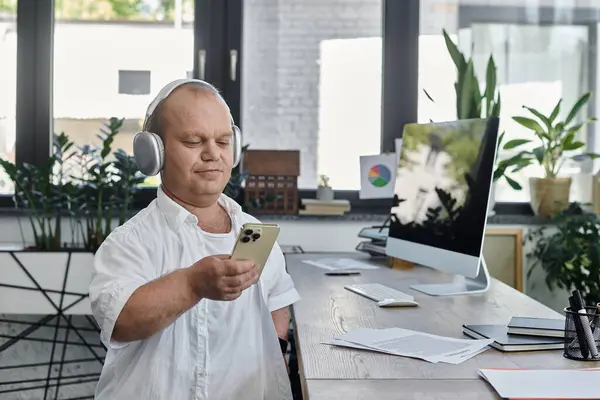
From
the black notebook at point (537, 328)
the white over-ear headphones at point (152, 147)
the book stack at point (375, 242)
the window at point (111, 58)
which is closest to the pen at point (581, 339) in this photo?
the black notebook at point (537, 328)

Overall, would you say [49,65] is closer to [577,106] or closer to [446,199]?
[446,199]

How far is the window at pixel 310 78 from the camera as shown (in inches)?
140

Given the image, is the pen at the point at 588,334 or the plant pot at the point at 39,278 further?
the plant pot at the point at 39,278

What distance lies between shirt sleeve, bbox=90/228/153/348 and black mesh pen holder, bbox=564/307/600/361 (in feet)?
2.43

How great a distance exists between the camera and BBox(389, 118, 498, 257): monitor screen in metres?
1.92

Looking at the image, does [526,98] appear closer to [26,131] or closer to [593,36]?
[593,36]

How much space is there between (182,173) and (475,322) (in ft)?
2.48

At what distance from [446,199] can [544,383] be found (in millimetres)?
983

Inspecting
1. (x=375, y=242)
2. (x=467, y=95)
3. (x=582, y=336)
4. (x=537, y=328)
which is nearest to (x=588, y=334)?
(x=582, y=336)

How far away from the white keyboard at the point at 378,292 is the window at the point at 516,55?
164 cm

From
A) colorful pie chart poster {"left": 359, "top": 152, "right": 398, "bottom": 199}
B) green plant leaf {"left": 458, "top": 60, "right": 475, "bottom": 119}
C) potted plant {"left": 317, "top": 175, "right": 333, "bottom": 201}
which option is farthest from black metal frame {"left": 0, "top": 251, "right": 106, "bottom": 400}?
green plant leaf {"left": 458, "top": 60, "right": 475, "bottom": 119}

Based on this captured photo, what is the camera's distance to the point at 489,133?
75.0 inches

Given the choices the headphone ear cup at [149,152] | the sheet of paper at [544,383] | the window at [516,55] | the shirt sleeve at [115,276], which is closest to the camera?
the sheet of paper at [544,383]

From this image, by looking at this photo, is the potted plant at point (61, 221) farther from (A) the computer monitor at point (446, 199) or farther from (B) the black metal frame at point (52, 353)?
(A) the computer monitor at point (446, 199)
